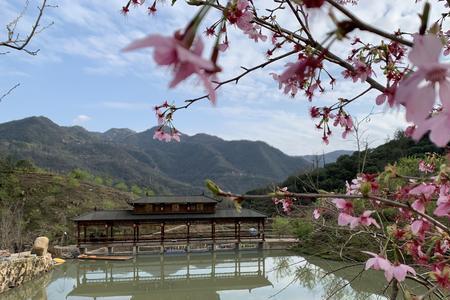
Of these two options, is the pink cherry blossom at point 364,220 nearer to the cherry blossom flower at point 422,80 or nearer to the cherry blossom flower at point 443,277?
the cherry blossom flower at point 443,277

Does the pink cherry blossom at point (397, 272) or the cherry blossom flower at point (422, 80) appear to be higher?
the cherry blossom flower at point (422, 80)

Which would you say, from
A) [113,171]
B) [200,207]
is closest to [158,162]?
[113,171]

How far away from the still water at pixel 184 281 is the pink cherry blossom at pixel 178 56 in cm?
810

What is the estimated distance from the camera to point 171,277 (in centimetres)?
1255

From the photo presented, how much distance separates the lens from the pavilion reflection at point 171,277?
426 inches

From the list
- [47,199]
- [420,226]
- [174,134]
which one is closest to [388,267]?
[420,226]

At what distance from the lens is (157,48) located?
415 millimetres

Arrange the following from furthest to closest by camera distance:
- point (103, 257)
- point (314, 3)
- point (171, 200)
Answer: point (171, 200) → point (103, 257) → point (314, 3)

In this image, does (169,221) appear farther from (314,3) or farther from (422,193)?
(314,3)

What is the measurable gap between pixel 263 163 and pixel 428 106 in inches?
3197

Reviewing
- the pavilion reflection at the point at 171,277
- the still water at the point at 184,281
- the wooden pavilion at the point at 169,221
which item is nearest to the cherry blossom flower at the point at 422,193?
the still water at the point at 184,281

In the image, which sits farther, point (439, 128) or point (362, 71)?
point (362, 71)

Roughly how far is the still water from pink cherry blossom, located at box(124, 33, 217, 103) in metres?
8.10

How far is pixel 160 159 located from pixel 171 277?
77786mm
